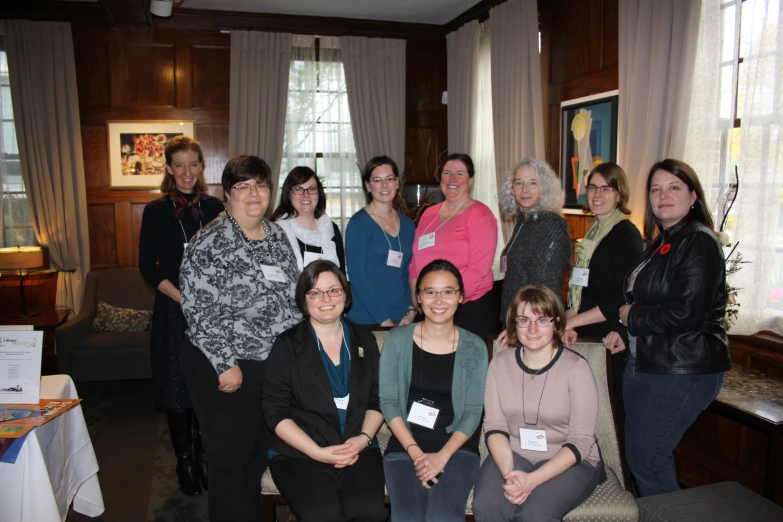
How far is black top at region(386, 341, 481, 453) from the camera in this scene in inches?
89.2

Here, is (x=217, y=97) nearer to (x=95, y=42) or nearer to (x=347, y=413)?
(x=95, y=42)

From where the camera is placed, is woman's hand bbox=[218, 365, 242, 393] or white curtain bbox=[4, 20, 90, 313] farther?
white curtain bbox=[4, 20, 90, 313]

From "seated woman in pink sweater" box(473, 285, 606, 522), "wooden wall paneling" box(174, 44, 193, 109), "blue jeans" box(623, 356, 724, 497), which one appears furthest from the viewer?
"wooden wall paneling" box(174, 44, 193, 109)

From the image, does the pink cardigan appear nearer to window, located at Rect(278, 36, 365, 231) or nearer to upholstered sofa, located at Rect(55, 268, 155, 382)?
upholstered sofa, located at Rect(55, 268, 155, 382)

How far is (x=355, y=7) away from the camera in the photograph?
19.4 ft

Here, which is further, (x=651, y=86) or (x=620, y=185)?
(x=651, y=86)

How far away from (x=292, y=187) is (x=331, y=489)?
151cm

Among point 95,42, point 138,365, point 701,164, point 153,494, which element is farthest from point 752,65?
point 95,42

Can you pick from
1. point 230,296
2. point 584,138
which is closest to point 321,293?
point 230,296

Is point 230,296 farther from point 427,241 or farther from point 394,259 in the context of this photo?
point 427,241

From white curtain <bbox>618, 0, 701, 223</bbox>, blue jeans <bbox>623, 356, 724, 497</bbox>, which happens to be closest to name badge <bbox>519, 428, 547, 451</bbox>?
blue jeans <bbox>623, 356, 724, 497</bbox>

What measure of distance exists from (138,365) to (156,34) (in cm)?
347

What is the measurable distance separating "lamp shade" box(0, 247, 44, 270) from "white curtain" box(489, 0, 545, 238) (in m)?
4.20

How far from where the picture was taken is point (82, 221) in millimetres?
5844
